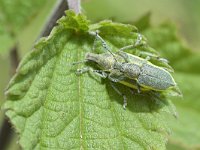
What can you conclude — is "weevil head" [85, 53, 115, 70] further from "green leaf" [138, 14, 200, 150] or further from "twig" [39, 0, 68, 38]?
"green leaf" [138, 14, 200, 150]

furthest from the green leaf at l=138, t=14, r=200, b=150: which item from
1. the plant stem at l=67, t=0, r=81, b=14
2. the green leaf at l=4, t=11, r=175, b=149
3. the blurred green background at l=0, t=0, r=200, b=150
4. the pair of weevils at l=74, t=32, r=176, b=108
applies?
the plant stem at l=67, t=0, r=81, b=14

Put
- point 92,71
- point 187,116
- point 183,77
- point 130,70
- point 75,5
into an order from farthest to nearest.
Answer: point 183,77 → point 187,116 → point 130,70 → point 92,71 → point 75,5

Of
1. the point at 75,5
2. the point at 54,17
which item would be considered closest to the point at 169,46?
the point at 54,17

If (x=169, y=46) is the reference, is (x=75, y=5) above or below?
below

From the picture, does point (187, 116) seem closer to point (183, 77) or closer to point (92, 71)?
point (183, 77)

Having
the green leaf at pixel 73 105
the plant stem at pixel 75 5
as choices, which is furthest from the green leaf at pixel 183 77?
the plant stem at pixel 75 5

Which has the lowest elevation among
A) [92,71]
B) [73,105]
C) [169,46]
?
[73,105]

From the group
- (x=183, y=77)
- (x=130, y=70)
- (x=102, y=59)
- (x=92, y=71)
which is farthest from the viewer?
(x=183, y=77)
